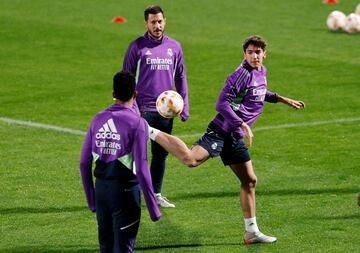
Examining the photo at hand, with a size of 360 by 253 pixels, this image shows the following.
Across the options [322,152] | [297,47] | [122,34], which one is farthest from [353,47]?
[322,152]

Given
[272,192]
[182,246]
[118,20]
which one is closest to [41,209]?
[182,246]

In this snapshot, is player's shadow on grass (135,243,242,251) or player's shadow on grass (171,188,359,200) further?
player's shadow on grass (171,188,359,200)

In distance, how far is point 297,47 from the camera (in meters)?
28.0

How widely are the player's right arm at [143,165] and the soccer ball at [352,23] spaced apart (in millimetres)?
20811

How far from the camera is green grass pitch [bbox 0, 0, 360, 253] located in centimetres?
1281

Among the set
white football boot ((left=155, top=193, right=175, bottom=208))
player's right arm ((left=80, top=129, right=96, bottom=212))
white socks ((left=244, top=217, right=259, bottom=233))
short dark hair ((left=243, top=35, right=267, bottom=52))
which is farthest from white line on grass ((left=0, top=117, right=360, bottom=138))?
player's right arm ((left=80, top=129, right=96, bottom=212))

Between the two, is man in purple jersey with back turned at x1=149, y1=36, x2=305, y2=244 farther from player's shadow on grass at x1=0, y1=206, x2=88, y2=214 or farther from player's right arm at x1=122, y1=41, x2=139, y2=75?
player's shadow on grass at x1=0, y1=206, x2=88, y2=214

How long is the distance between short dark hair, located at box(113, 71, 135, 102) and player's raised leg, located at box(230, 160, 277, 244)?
9.49ft

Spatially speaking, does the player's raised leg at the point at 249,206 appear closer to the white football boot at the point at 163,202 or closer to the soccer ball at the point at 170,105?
the soccer ball at the point at 170,105

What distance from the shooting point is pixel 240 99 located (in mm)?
12180

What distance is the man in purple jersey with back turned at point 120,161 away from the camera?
9.58m

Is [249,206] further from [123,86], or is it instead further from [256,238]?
[123,86]

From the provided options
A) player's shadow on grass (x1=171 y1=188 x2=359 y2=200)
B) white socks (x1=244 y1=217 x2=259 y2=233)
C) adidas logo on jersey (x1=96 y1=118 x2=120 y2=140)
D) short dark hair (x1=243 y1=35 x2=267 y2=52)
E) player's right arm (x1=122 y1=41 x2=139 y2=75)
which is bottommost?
player's shadow on grass (x1=171 y1=188 x2=359 y2=200)

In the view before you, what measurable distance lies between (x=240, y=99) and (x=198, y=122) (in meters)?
7.63
